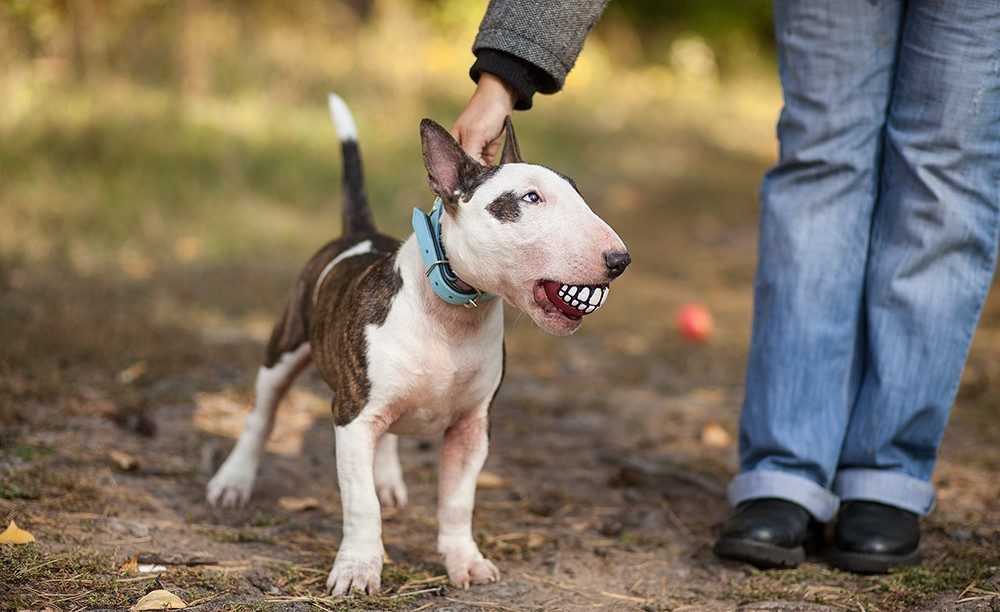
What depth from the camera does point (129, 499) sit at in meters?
3.13

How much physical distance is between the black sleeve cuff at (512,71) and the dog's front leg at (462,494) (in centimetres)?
76

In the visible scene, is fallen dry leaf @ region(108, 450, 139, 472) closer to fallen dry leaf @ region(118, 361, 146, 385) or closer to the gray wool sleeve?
fallen dry leaf @ region(118, 361, 146, 385)

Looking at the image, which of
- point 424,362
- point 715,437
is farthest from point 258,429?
point 715,437

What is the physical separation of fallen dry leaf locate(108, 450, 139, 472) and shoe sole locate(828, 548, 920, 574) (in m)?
1.94

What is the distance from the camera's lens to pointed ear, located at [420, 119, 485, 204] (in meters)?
2.52

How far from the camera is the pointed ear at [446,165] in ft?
8.27

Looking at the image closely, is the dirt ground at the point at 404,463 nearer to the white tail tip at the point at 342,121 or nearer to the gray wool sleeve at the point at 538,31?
the white tail tip at the point at 342,121

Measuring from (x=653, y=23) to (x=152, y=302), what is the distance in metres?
13.6

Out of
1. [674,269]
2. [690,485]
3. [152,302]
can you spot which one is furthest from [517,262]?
[674,269]

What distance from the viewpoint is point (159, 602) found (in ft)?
7.95

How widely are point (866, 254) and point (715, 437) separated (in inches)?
48.4

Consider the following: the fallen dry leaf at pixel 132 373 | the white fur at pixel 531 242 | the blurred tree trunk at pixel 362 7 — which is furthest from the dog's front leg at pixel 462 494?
the blurred tree trunk at pixel 362 7

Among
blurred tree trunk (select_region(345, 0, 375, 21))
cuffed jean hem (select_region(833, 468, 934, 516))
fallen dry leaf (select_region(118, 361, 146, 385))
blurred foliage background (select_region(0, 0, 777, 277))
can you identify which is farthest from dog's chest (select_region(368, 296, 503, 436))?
blurred tree trunk (select_region(345, 0, 375, 21))

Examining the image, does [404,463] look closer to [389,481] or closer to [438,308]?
[389,481]
